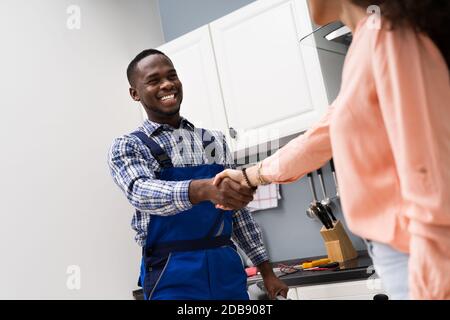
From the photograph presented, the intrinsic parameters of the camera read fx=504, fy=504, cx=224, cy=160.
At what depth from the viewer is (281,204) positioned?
2.64m

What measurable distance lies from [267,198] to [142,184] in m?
1.43

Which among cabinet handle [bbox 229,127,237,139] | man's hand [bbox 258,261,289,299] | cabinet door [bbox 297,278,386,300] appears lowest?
cabinet door [bbox 297,278,386,300]

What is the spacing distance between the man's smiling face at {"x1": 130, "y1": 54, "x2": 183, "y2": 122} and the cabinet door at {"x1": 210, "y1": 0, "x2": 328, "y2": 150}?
77 centimetres

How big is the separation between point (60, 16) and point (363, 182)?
88.8 inches

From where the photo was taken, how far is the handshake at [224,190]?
1247 millimetres

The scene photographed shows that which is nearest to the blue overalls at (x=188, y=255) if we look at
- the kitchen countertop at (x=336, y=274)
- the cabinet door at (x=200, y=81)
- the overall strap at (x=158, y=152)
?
the overall strap at (x=158, y=152)

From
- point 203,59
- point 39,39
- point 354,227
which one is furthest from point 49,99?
point 354,227

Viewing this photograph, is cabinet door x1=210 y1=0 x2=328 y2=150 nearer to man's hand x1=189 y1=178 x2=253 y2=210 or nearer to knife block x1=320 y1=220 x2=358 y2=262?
knife block x1=320 y1=220 x2=358 y2=262

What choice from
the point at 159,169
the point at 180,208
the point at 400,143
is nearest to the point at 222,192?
the point at 180,208

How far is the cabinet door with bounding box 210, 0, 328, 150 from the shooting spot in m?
2.20

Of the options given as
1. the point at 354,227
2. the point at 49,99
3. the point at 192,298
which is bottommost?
the point at 192,298

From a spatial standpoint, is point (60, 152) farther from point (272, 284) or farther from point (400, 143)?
point (400, 143)

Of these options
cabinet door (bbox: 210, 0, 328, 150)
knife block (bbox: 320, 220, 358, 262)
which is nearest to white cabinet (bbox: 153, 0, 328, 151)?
cabinet door (bbox: 210, 0, 328, 150)

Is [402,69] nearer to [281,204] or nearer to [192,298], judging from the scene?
[192,298]
